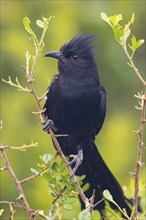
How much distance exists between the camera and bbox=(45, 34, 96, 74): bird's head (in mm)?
5676

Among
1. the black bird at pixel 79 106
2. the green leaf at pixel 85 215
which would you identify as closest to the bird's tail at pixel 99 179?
the black bird at pixel 79 106

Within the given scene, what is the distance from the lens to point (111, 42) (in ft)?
35.7

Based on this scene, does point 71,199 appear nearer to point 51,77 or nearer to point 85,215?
point 85,215

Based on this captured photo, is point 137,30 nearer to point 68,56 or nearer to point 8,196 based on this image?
point 8,196

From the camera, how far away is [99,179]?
550cm

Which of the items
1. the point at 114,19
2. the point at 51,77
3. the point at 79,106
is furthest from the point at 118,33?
the point at 51,77

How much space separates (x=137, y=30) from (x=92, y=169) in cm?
590

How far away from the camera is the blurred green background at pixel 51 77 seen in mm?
8930

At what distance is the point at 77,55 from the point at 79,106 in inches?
16.5

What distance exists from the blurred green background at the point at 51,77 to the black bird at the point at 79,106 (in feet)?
8.66

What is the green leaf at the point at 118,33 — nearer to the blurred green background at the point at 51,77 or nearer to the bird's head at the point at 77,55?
the bird's head at the point at 77,55

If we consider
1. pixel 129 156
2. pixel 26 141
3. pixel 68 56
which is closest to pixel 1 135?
pixel 26 141

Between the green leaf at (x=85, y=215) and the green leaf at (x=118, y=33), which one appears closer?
the green leaf at (x=85, y=215)

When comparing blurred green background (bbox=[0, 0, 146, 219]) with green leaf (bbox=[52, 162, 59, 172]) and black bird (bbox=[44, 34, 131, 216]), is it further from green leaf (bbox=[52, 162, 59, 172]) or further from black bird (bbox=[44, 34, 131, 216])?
green leaf (bbox=[52, 162, 59, 172])
